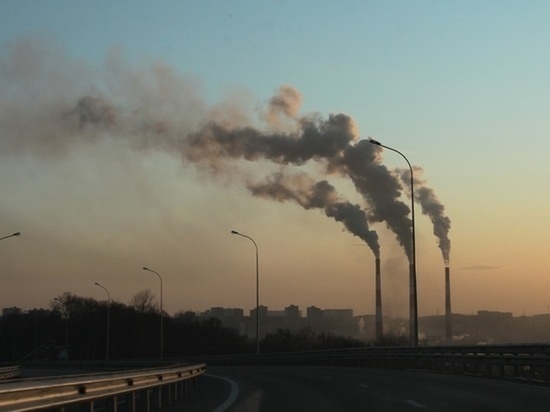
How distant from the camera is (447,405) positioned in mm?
17859

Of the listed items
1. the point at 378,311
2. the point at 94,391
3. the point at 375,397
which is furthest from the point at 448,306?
the point at 94,391

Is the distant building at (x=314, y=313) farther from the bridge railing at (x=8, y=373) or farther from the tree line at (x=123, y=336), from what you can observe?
the bridge railing at (x=8, y=373)

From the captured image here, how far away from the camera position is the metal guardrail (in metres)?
8.46

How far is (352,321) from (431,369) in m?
88.4

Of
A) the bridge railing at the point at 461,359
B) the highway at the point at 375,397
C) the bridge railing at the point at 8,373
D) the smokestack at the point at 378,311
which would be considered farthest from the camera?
the smokestack at the point at 378,311

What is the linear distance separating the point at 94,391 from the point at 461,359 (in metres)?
23.4

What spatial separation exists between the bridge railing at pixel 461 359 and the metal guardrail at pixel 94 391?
11.4 metres

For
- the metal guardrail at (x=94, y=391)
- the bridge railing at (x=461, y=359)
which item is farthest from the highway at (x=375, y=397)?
the bridge railing at (x=461, y=359)

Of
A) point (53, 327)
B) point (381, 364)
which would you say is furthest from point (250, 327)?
point (381, 364)

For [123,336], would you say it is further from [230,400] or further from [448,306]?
[230,400]

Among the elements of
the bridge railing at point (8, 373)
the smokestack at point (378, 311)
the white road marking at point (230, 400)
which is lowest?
the bridge railing at point (8, 373)

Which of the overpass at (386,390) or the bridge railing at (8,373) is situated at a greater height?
the overpass at (386,390)

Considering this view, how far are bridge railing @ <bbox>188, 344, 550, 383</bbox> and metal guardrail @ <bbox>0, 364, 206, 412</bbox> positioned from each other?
447 inches

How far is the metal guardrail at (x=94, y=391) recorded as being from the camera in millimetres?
8461
